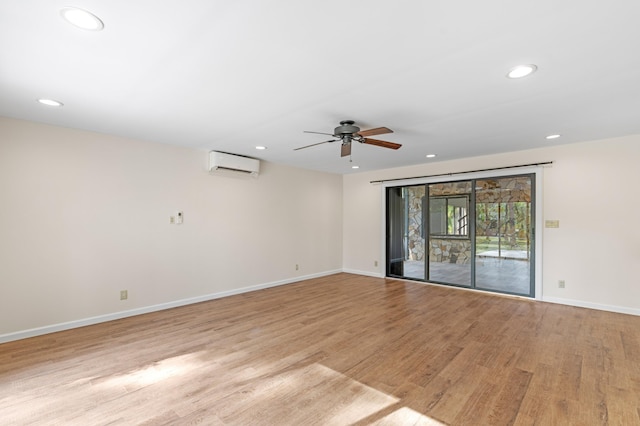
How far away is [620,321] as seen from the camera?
12.0ft

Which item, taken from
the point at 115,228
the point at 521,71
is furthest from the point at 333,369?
the point at 115,228

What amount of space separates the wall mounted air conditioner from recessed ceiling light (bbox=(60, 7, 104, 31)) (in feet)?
9.96

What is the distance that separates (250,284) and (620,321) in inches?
209

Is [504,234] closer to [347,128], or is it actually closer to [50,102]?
[347,128]

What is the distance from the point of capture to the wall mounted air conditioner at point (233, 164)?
15.5 feet

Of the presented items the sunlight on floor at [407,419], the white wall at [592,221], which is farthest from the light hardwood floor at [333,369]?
the white wall at [592,221]

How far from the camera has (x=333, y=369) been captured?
253cm

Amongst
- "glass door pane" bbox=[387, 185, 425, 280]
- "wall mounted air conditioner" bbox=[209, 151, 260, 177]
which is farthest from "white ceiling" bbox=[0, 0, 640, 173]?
"glass door pane" bbox=[387, 185, 425, 280]

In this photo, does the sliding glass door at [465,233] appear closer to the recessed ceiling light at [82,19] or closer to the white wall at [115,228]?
the white wall at [115,228]

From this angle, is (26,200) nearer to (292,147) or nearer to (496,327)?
(292,147)

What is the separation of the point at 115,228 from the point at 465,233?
225 inches

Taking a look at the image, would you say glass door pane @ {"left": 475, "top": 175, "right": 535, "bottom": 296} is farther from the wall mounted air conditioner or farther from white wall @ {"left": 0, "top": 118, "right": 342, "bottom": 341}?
Result: the wall mounted air conditioner

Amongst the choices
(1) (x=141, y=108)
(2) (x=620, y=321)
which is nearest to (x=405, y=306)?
(2) (x=620, y=321)

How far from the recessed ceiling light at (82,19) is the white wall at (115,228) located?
8.25ft
